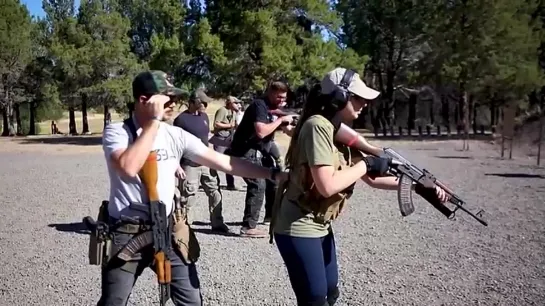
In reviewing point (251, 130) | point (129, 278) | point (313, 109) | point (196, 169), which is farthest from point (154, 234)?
point (196, 169)

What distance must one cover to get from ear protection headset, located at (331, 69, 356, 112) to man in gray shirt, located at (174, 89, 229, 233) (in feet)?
12.1

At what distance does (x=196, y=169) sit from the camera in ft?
24.8

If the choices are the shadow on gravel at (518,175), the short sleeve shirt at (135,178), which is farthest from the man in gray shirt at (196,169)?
the shadow on gravel at (518,175)

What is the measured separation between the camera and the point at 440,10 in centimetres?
3747

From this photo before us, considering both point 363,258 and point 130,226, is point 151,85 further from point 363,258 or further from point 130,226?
point 363,258

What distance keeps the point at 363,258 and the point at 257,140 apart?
1.81 meters

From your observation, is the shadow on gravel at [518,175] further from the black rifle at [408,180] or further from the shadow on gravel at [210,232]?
the black rifle at [408,180]

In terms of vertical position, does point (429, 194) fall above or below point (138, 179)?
below

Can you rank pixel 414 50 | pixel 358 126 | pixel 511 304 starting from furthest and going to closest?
pixel 358 126 → pixel 414 50 → pixel 511 304

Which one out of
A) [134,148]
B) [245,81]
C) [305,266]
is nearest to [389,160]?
[305,266]

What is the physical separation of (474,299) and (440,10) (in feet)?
115

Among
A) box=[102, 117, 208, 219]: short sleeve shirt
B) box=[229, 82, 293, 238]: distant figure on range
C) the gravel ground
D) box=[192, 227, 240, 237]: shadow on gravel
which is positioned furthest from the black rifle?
box=[192, 227, 240, 237]: shadow on gravel

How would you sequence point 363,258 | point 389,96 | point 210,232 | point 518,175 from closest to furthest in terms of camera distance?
1. point 363,258
2. point 210,232
3. point 518,175
4. point 389,96

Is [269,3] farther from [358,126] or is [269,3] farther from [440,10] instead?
[358,126]
